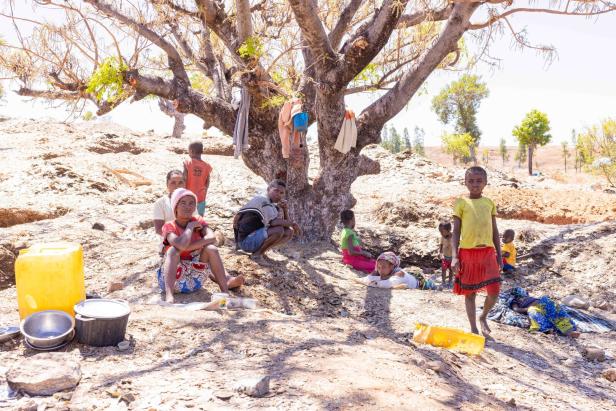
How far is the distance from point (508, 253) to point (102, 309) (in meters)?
5.15

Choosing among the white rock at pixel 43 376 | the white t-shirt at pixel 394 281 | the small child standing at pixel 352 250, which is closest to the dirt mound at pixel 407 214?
the small child standing at pixel 352 250

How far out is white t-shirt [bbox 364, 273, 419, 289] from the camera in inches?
215

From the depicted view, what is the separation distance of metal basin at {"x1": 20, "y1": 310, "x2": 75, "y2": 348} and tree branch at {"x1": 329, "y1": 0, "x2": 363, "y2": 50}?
216 inches

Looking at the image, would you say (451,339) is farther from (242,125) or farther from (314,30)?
(242,125)

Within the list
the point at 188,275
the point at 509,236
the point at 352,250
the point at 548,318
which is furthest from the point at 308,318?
the point at 509,236

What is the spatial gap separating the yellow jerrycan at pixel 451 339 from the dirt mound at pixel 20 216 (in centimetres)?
646

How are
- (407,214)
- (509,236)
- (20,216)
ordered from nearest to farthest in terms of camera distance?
(509,236), (20,216), (407,214)

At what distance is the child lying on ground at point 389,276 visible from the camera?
5484mm

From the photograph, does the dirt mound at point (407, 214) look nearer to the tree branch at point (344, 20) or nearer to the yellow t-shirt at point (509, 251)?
the yellow t-shirt at point (509, 251)

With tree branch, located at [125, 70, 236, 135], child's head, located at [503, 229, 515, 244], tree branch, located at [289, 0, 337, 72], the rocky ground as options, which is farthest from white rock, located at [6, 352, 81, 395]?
child's head, located at [503, 229, 515, 244]

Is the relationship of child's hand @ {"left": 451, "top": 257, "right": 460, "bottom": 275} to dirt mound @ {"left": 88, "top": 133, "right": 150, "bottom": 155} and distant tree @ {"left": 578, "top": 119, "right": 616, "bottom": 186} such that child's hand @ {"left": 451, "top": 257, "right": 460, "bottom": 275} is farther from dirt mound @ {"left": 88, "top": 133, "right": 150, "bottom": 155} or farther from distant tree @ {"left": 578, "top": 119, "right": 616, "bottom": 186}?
distant tree @ {"left": 578, "top": 119, "right": 616, "bottom": 186}

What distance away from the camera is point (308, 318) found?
11.8ft

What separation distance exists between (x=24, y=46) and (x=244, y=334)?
586 cm

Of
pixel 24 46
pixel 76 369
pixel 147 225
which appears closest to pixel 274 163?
pixel 147 225
